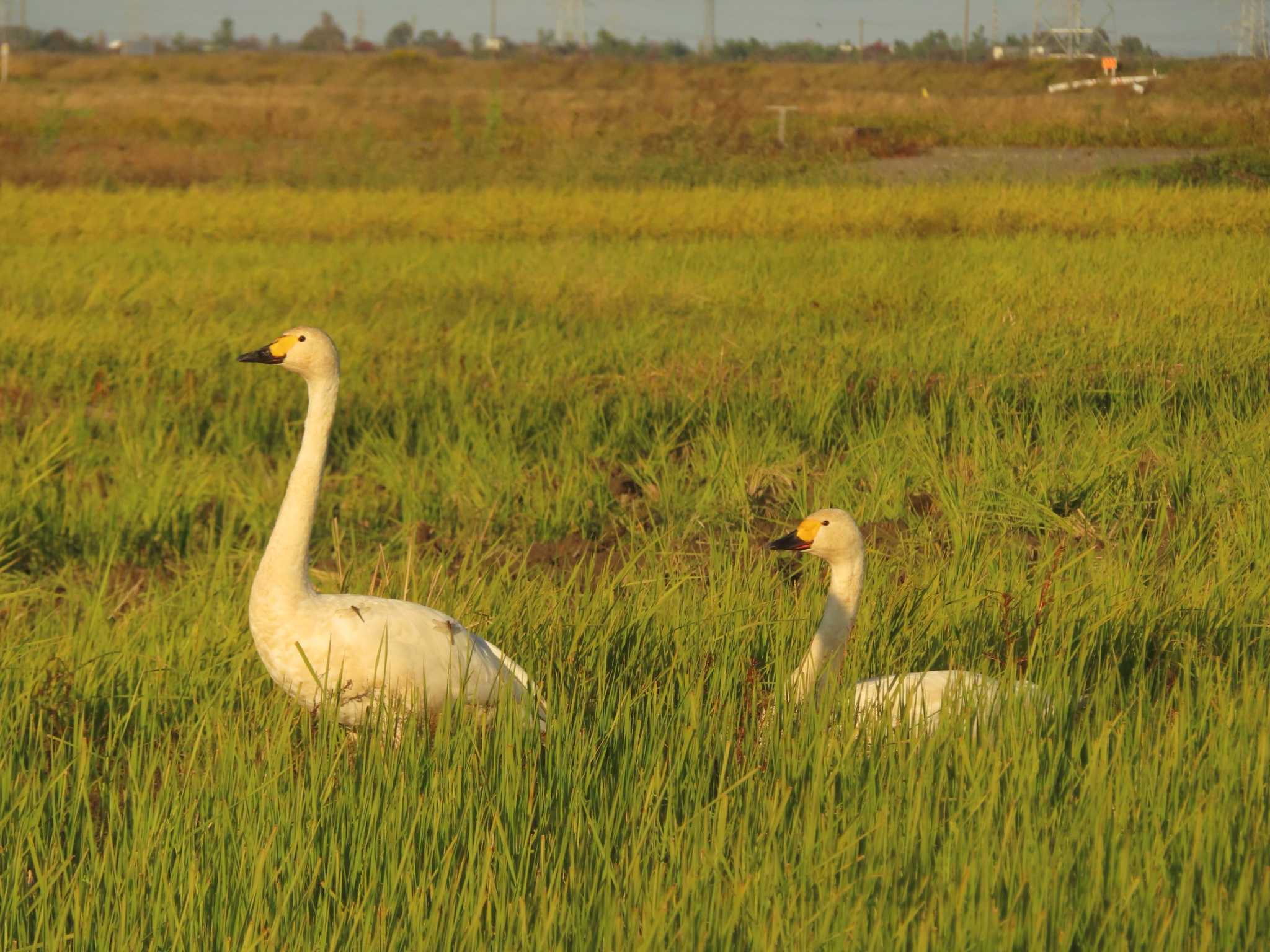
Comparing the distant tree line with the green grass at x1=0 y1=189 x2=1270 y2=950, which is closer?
the green grass at x1=0 y1=189 x2=1270 y2=950

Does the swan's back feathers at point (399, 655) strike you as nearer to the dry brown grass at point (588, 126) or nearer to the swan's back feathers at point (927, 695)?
the swan's back feathers at point (927, 695)

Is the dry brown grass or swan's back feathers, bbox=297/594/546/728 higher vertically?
the dry brown grass

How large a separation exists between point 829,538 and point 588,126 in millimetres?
26253

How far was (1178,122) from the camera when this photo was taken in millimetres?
19500

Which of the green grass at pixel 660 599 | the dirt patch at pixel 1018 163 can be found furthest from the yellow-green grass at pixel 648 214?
the green grass at pixel 660 599

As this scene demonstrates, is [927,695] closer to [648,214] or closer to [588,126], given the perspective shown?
[648,214]

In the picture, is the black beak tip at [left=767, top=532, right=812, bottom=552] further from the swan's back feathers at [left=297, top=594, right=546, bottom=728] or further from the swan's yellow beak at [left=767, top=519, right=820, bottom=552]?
the swan's back feathers at [left=297, top=594, right=546, bottom=728]

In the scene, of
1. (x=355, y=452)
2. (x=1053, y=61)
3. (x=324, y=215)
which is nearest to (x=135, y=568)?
(x=355, y=452)

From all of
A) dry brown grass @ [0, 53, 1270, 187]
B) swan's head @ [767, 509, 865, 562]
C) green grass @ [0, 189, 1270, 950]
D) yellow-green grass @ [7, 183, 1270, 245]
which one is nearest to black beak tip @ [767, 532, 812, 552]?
swan's head @ [767, 509, 865, 562]

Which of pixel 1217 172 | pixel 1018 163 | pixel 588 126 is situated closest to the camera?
pixel 1217 172

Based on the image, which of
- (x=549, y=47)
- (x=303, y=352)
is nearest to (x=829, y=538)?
(x=303, y=352)

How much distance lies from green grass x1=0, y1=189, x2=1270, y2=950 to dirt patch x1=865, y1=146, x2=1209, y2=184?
8.46 meters

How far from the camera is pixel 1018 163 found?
66.3ft

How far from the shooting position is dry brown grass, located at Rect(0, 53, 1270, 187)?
21172mm
